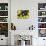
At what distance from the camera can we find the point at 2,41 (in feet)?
20.0

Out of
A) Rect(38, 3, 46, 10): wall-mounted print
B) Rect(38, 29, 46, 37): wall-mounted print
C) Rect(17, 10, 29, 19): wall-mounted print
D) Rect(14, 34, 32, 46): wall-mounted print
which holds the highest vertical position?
Rect(38, 3, 46, 10): wall-mounted print

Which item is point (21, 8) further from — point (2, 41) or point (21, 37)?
point (2, 41)

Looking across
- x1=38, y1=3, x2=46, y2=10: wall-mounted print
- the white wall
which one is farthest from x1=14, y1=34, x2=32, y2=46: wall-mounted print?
x1=38, y1=3, x2=46, y2=10: wall-mounted print

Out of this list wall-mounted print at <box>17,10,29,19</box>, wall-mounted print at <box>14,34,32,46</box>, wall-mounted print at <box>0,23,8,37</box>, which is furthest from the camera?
wall-mounted print at <box>0,23,8,37</box>

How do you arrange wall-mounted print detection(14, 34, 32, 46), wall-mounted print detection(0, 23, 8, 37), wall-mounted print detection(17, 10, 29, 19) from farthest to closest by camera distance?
wall-mounted print detection(0, 23, 8, 37), wall-mounted print detection(17, 10, 29, 19), wall-mounted print detection(14, 34, 32, 46)

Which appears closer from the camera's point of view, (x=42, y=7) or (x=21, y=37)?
(x=21, y=37)

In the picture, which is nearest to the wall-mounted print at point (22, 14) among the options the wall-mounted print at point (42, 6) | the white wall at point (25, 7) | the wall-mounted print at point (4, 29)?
the white wall at point (25, 7)

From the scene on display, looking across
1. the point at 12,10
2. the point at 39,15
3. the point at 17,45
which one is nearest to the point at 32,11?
the point at 39,15

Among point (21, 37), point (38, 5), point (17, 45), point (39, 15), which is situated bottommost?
point (17, 45)

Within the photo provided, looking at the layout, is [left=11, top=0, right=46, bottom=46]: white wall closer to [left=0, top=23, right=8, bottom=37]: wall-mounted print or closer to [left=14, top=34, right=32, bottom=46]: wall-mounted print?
[left=14, top=34, right=32, bottom=46]: wall-mounted print

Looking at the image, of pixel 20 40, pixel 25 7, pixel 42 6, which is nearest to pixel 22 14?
pixel 25 7

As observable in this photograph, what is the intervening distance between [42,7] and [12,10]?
1.34 meters

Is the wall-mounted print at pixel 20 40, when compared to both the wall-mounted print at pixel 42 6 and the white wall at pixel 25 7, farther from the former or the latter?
the wall-mounted print at pixel 42 6

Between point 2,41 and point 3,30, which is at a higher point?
point 3,30
